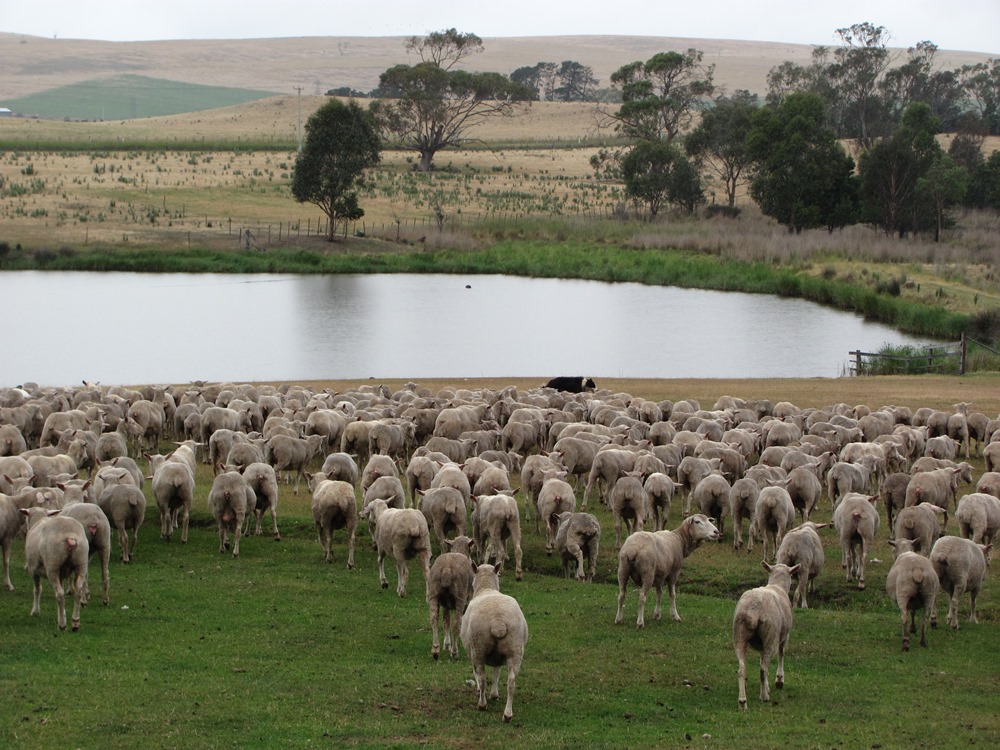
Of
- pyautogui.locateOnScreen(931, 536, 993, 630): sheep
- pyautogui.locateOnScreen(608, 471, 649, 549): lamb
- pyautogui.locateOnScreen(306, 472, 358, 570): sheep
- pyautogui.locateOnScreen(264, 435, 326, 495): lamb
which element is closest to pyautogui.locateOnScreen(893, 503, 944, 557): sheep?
pyautogui.locateOnScreen(931, 536, 993, 630): sheep

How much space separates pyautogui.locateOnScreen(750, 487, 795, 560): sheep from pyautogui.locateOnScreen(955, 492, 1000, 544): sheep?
7.76 feet

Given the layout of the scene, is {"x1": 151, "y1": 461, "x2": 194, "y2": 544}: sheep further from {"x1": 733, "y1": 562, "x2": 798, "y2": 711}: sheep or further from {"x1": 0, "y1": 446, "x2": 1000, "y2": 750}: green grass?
{"x1": 733, "y1": 562, "x2": 798, "y2": 711}: sheep

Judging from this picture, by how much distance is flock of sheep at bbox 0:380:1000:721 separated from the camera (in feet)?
47.2

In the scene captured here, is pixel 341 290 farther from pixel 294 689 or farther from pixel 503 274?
pixel 294 689

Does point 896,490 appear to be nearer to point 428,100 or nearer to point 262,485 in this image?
point 262,485

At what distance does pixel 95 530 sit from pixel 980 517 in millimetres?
11878

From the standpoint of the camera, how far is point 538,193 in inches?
4377

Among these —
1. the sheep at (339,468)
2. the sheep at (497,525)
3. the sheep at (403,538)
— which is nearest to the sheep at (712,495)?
the sheep at (497,525)

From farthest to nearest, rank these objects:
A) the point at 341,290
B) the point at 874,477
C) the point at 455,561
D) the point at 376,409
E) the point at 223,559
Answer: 1. the point at 341,290
2. the point at 376,409
3. the point at 874,477
4. the point at 223,559
5. the point at 455,561

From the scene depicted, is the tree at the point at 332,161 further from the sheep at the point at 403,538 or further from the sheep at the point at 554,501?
the sheep at the point at 403,538

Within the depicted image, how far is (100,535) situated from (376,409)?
39.5 feet

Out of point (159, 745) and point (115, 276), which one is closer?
point (159, 745)

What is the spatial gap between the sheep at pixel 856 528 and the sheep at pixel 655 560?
8.62ft

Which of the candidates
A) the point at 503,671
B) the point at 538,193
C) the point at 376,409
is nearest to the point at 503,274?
the point at 538,193
